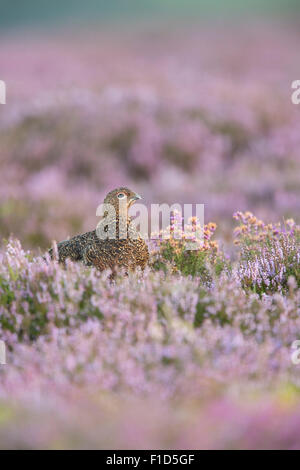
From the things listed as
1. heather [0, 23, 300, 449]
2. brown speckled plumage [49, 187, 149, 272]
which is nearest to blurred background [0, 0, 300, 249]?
heather [0, 23, 300, 449]

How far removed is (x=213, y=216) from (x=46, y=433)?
667cm

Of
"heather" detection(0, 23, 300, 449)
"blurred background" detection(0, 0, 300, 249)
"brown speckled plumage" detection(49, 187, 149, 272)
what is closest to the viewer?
"heather" detection(0, 23, 300, 449)

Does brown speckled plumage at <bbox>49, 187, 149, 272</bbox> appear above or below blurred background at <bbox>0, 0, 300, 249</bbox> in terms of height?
below

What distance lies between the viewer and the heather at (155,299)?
2068mm

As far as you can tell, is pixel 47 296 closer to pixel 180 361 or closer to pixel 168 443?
pixel 180 361

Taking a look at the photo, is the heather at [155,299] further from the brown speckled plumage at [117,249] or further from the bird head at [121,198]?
the bird head at [121,198]

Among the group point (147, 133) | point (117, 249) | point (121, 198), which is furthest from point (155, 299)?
point (147, 133)

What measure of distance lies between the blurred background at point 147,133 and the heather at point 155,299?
0.16 ft

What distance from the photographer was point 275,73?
64.4 feet

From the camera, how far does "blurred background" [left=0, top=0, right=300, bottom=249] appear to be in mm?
8859

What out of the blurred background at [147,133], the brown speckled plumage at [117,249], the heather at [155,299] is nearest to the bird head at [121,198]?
the brown speckled plumage at [117,249]

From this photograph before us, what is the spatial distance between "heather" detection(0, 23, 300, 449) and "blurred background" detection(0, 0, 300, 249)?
0.05 meters

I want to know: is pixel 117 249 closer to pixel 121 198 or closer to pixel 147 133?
pixel 121 198

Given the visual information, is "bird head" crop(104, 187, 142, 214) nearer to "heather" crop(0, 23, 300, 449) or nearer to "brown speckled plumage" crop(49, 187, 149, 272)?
"brown speckled plumage" crop(49, 187, 149, 272)
